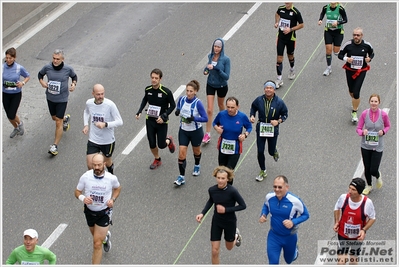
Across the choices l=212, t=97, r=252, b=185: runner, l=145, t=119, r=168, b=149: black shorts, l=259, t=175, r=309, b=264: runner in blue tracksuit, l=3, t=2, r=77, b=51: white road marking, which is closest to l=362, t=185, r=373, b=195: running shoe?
l=212, t=97, r=252, b=185: runner

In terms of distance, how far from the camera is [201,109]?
13766 mm

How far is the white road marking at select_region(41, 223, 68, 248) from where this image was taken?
43.0 feet

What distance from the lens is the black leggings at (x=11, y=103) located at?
51.3 feet

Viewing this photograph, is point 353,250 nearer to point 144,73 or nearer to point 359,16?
point 144,73

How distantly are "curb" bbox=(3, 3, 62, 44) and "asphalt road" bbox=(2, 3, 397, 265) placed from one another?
0.41 meters

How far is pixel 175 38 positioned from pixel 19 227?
714 cm

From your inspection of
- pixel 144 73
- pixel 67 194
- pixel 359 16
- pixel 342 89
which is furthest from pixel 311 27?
pixel 67 194

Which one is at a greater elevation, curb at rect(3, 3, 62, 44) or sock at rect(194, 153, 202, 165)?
sock at rect(194, 153, 202, 165)

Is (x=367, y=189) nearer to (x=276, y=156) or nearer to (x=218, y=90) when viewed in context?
(x=276, y=156)

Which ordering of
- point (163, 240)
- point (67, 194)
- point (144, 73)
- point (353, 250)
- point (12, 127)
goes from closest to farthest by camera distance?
point (353, 250) → point (163, 240) → point (67, 194) → point (12, 127) → point (144, 73)

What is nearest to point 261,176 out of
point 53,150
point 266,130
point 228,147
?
point 266,130

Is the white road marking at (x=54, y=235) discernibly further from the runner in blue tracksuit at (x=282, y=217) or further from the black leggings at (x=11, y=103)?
the runner in blue tracksuit at (x=282, y=217)

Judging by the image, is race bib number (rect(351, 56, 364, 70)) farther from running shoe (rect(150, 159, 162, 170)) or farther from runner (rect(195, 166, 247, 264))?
runner (rect(195, 166, 247, 264))

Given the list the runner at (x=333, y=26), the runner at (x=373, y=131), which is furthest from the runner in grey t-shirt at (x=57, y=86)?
the runner at (x=333, y=26)
